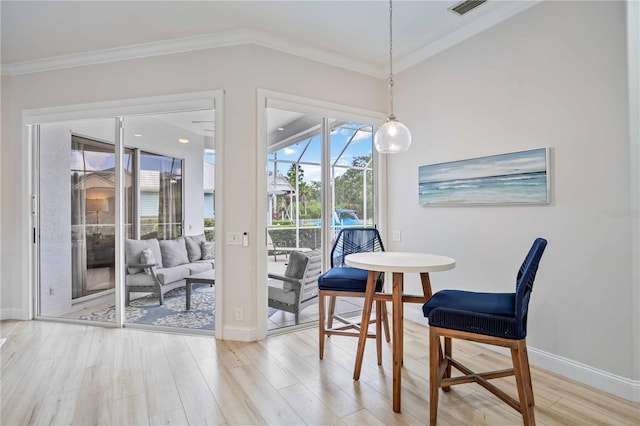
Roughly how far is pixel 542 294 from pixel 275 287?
231 cm

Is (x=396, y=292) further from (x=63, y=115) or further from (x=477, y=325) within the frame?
(x=63, y=115)

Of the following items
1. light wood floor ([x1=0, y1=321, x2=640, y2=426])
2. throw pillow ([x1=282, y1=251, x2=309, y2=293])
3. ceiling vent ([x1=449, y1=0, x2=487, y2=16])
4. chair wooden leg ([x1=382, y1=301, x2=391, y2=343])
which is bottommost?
light wood floor ([x1=0, y1=321, x2=640, y2=426])

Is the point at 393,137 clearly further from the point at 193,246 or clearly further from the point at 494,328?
the point at 193,246

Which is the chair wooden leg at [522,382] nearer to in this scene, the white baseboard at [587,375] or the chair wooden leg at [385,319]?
the white baseboard at [587,375]

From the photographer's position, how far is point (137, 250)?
3.43m

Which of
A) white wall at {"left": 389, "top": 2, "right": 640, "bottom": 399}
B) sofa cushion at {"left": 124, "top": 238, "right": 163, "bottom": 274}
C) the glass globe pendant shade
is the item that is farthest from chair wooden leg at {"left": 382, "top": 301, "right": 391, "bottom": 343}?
sofa cushion at {"left": 124, "top": 238, "right": 163, "bottom": 274}

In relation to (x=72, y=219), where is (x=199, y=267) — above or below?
below

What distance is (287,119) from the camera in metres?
3.29

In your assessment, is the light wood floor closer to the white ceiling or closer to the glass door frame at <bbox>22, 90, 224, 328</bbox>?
the glass door frame at <bbox>22, 90, 224, 328</bbox>

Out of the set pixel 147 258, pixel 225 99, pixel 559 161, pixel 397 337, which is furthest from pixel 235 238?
pixel 559 161

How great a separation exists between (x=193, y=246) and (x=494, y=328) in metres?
2.89

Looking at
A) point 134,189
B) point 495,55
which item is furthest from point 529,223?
point 134,189

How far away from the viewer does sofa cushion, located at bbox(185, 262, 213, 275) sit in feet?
10.7

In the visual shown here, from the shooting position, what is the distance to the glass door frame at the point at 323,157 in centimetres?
300
